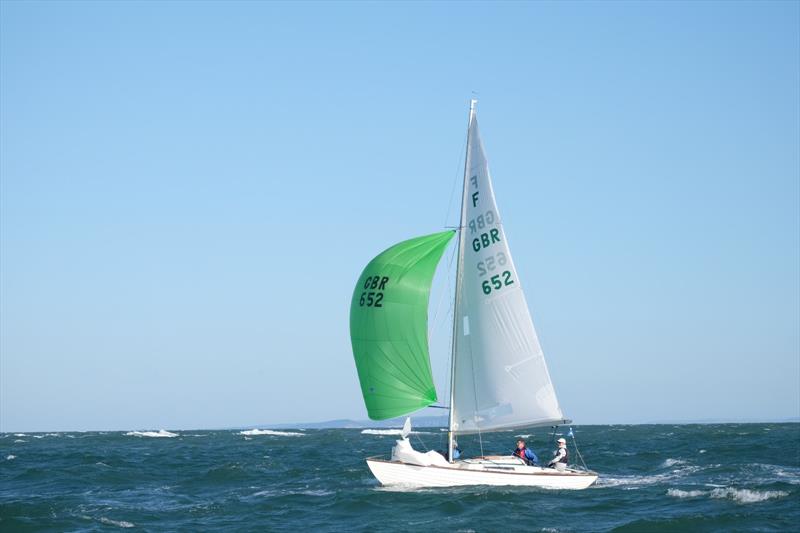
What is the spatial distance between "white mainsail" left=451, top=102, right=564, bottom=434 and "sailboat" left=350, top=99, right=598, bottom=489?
0.03 metres

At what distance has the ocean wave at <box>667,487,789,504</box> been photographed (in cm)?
2942

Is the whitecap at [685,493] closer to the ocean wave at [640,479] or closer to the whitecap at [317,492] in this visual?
the ocean wave at [640,479]

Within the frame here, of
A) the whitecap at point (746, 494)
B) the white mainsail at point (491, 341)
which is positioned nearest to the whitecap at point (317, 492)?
the white mainsail at point (491, 341)

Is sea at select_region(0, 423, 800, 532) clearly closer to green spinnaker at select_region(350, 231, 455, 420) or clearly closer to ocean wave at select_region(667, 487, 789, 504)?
ocean wave at select_region(667, 487, 789, 504)

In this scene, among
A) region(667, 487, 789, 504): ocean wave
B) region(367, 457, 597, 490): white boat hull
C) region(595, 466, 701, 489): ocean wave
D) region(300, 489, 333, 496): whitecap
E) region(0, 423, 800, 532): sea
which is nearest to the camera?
region(0, 423, 800, 532): sea

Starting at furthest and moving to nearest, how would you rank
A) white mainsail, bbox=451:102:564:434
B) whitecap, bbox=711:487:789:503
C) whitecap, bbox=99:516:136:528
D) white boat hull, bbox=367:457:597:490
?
white mainsail, bbox=451:102:564:434 < white boat hull, bbox=367:457:597:490 < whitecap, bbox=711:487:789:503 < whitecap, bbox=99:516:136:528

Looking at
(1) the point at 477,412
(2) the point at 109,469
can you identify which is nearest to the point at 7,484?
(2) the point at 109,469

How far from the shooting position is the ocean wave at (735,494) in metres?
29.4

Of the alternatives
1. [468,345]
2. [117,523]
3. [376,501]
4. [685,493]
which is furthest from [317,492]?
[685,493]

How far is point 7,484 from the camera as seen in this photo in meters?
39.7

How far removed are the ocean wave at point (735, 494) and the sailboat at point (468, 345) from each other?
3.00 meters

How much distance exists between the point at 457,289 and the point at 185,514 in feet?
36.4

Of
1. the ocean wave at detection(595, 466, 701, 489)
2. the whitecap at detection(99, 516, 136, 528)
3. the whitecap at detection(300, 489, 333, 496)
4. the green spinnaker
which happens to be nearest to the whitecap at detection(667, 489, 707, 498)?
the ocean wave at detection(595, 466, 701, 489)

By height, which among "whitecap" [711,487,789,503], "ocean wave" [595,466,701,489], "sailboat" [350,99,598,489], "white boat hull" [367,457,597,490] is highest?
"sailboat" [350,99,598,489]
